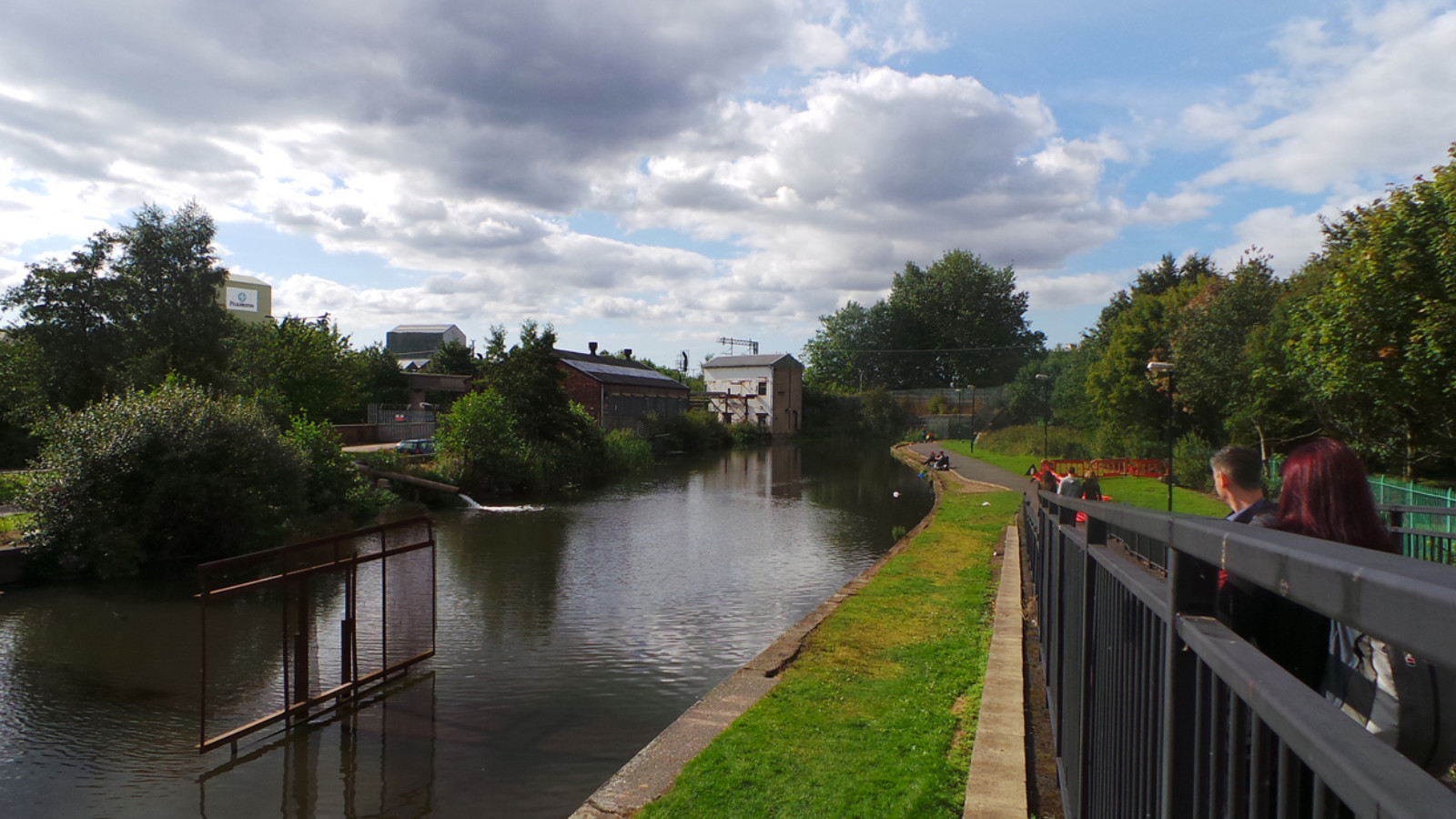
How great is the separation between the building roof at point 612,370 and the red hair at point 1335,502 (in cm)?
4856

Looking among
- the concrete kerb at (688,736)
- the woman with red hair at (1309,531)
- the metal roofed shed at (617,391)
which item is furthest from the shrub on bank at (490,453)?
the woman with red hair at (1309,531)

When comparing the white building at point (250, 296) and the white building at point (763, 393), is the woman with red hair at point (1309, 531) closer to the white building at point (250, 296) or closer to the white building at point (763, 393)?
the white building at point (763, 393)

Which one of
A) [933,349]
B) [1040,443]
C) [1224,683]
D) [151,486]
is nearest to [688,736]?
[1224,683]

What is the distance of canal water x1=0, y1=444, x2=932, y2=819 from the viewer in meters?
7.41

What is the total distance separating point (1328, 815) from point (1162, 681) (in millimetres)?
918

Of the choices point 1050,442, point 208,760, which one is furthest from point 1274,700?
point 1050,442

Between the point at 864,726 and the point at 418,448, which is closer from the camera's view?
the point at 864,726

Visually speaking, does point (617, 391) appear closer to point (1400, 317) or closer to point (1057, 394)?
point (1057, 394)

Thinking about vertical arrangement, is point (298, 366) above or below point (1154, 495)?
above

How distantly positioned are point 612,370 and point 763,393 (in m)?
18.4

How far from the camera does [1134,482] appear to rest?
29234 millimetres

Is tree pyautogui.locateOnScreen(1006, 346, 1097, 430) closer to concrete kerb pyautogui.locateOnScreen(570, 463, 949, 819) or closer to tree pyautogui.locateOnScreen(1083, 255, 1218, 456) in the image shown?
tree pyautogui.locateOnScreen(1083, 255, 1218, 456)

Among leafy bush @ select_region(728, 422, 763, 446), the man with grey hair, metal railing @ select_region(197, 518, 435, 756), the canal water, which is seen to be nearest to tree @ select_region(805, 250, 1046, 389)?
leafy bush @ select_region(728, 422, 763, 446)

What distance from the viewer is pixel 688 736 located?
7203 millimetres
